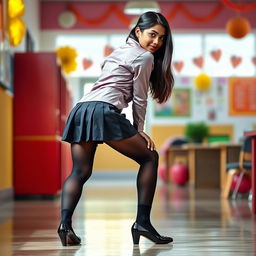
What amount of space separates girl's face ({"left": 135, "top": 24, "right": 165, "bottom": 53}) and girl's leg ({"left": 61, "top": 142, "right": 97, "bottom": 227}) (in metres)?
0.54

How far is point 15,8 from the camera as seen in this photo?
656 cm

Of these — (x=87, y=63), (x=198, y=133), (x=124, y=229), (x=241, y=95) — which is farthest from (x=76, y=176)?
(x=241, y=95)

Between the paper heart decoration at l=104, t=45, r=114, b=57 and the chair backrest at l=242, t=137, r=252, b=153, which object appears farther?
the paper heart decoration at l=104, t=45, r=114, b=57

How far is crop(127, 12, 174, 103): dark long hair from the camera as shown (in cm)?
318

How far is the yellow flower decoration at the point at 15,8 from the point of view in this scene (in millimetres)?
6508

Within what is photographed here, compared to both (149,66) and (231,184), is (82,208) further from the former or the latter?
(149,66)

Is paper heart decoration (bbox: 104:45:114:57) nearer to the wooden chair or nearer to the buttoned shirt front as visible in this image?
the wooden chair

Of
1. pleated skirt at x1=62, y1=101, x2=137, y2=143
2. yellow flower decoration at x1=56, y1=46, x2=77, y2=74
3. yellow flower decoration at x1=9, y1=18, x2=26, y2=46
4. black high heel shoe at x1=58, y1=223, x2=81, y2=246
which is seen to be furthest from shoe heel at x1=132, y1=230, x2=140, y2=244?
yellow flower decoration at x1=56, y1=46, x2=77, y2=74

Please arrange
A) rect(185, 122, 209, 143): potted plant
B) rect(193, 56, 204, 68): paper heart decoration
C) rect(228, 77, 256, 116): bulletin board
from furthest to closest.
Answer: rect(228, 77, 256, 116): bulletin board < rect(193, 56, 204, 68): paper heart decoration < rect(185, 122, 209, 143): potted plant

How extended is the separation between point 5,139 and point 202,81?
8.03m

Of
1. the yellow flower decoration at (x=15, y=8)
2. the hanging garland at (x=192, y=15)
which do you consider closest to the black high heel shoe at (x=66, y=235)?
the yellow flower decoration at (x=15, y=8)

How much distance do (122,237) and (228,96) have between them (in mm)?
11702

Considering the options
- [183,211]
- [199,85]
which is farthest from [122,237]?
[199,85]

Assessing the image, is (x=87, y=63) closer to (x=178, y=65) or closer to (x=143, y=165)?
(x=178, y=65)
